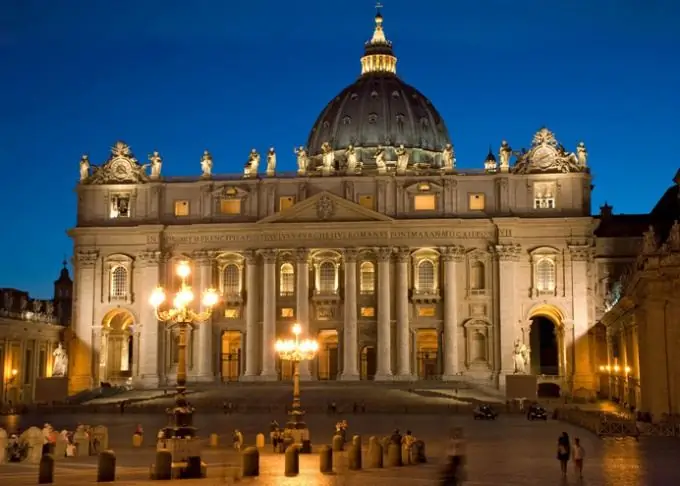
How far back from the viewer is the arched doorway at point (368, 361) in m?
84.4

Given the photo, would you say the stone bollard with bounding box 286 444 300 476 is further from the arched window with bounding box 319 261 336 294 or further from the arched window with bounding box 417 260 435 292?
the arched window with bounding box 319 261 336 294

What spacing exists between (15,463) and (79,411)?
32479 mm

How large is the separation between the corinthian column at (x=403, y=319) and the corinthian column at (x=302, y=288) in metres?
6.70

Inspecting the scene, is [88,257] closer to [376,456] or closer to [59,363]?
[59,363]

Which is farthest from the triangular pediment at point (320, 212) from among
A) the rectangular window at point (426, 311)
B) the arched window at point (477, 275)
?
the arched window at point (477, 275)

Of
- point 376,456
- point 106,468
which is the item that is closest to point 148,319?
point 376,456

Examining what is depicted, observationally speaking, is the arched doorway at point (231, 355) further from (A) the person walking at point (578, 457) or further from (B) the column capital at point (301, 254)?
(A) the person walking at point (578, 457)

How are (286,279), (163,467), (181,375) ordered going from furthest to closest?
(286,279)
(181,375)
(163,467)

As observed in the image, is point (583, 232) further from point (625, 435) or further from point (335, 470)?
point (335, 470)

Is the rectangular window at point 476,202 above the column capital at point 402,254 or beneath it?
above

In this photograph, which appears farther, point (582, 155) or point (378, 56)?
point (378, 56)

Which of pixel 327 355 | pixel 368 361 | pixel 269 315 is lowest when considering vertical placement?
pixel 368 361

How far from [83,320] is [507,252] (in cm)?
3250

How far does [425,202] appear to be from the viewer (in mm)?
84500
